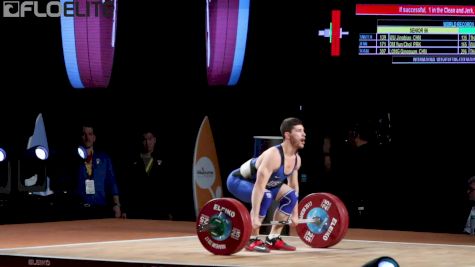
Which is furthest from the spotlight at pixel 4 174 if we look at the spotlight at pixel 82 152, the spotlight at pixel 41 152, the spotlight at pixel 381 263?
the spotlight at pixel 381 263

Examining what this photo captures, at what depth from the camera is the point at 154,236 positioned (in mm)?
10711

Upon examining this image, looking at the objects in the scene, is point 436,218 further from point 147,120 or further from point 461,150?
point 147,120

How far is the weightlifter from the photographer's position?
8797 millimetres

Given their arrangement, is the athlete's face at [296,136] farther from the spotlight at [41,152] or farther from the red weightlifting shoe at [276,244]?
the spotlight at [41,152]

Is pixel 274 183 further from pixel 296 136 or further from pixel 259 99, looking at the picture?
pixel 259 99

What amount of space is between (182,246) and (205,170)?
3.16 metres

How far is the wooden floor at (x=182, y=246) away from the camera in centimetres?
822

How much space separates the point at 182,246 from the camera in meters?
9.48

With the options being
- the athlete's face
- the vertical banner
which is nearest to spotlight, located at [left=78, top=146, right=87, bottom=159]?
the vertical banner

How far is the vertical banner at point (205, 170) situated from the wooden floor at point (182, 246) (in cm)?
38

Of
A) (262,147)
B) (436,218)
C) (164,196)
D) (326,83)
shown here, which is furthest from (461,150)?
(164,196)

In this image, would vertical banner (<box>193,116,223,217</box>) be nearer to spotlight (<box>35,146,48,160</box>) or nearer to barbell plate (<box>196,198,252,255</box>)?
spotlight (<box>35,146,48,160</box>)

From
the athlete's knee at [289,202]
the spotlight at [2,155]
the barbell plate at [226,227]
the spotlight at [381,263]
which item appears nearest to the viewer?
the spotlight at [381,263]

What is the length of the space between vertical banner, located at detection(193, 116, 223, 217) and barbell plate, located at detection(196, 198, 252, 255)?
3.75 meters
